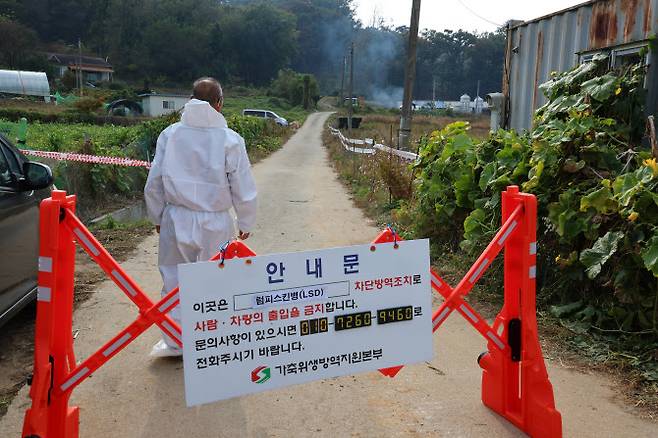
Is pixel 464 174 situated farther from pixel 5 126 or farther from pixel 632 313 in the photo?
pixel 5 126

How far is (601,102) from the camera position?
5531 mm

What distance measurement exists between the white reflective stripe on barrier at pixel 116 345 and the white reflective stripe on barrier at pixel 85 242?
0.38 meters

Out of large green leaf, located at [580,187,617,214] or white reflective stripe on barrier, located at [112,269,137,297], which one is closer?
white reflective stripe on barrier, located at [112,269,137,297]

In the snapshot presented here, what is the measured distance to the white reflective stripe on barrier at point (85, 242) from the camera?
2594 mm

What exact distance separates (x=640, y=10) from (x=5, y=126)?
54.8 ft

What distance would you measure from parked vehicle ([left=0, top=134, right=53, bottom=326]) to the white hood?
1.41m

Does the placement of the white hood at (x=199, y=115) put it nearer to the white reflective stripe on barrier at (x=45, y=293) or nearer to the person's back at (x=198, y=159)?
the person's back at (x=198, y=159)

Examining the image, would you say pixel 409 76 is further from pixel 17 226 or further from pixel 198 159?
pixel 17 226

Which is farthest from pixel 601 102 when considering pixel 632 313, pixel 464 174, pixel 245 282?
pixel 245 282

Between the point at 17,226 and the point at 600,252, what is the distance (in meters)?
4.02

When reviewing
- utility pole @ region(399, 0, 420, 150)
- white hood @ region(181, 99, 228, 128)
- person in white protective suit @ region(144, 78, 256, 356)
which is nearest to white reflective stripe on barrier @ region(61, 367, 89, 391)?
person in white protective suit @ region(144, 78, 256, 356)

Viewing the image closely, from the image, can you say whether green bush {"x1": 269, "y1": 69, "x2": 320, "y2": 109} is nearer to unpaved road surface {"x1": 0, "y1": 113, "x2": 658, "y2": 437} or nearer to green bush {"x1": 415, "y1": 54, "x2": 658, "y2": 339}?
green bush {"x1": 415, "y1": 54, "x2": 658, "y2": 339}

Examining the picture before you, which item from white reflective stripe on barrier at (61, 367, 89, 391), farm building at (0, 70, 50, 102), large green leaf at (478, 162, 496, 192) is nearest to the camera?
white reflective stripe on barrier at (61, 367, 89, 391)

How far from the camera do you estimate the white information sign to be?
246cm
